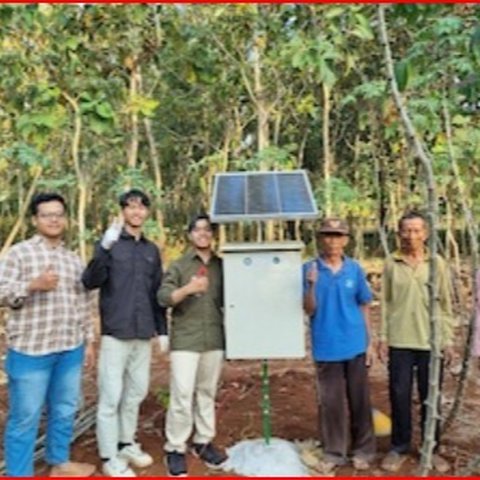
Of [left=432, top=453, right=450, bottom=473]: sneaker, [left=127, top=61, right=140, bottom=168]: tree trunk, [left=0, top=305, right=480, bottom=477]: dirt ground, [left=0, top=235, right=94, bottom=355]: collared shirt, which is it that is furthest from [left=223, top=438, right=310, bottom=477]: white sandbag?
[left=127, top=61, right=140, bottom=168]: tree trunk

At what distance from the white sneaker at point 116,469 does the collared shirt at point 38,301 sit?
66cm

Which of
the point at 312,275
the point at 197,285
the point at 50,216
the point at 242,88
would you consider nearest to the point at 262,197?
the point at 312,275

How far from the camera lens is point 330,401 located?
383cm

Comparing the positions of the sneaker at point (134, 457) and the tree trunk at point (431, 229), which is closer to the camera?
the tree trunk at point (431, 229)

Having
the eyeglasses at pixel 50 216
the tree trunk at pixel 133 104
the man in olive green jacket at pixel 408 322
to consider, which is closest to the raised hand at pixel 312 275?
the man in olive green jacket at pixel 408 322

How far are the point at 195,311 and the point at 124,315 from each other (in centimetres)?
36

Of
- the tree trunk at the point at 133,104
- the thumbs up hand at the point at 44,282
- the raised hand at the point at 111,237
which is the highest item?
the tree trunk at the point at 133,104

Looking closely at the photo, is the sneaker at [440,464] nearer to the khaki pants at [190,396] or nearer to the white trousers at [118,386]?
the khaki pants at [190,396]

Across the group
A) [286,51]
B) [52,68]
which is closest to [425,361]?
[286,51]

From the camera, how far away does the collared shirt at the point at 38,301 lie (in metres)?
3.47

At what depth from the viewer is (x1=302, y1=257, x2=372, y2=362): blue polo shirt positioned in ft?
12.4

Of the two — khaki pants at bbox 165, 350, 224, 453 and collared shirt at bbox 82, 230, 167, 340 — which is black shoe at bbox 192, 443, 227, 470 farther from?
collared shirt at bbox 82, 230, 167, 340

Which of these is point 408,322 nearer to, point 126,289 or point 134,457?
point 126,289

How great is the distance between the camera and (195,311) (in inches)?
149
